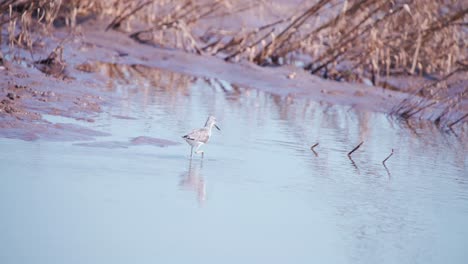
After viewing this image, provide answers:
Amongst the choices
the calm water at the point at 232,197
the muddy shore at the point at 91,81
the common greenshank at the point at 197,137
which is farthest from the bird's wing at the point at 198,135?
the muddy shore at the point at 91,81

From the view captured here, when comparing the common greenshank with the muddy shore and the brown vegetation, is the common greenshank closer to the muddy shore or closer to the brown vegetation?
the muddy shore

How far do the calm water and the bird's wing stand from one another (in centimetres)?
21

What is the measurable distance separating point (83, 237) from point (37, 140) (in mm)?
2707

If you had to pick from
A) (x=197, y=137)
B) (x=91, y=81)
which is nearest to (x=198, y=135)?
(x=197, y=137)

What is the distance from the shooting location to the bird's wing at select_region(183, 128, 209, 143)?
304 inches

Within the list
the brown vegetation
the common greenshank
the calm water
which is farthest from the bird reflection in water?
the brown vegetation

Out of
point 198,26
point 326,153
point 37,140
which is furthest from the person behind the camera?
point 198,26

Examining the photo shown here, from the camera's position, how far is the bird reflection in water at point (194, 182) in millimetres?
6516

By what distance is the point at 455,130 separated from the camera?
1190 centimetres

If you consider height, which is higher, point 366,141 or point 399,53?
point 399,53

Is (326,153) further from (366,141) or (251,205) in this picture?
(251,205)

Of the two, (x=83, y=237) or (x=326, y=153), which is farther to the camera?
(x=326, y=153)

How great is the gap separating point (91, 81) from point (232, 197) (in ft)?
19.7

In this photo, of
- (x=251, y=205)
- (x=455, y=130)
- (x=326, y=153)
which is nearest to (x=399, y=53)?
(x=455, y=130)
